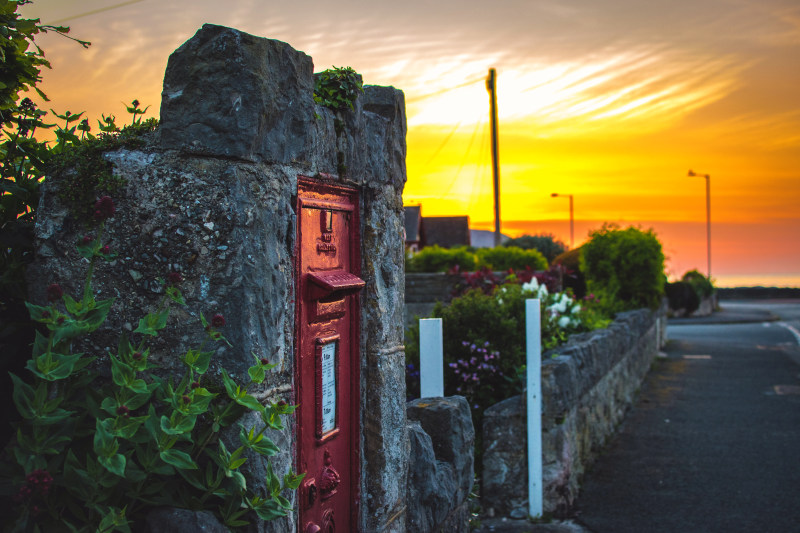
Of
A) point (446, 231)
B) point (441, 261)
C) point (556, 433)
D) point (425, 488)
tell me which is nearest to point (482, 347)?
point (556, 433)

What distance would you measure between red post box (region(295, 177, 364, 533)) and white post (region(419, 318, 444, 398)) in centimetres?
189

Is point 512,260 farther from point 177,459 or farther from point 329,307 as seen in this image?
point 177,459

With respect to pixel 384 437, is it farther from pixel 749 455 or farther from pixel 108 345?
pixel 749 455

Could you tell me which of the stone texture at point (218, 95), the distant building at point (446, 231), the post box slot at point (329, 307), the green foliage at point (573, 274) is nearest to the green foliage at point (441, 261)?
the green foliage at point (573, 274)

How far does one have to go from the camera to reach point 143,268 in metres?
2.56

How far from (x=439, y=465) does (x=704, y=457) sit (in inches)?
190

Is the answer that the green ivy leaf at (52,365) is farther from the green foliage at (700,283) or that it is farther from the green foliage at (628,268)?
the green foliage at (700,283)

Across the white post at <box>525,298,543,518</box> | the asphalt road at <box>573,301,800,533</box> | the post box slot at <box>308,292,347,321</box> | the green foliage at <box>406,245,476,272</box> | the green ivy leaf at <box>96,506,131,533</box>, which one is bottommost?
the asphalt road at <box>573,301,800,533</box>

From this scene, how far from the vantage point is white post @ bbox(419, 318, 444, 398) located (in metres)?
5.28

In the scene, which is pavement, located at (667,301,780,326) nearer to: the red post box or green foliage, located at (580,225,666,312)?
green foliage, located at (580,225,666,312)

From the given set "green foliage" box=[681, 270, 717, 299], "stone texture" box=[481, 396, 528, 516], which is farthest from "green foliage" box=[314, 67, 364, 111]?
"green foliage" box=[681, 270, 717, 299]

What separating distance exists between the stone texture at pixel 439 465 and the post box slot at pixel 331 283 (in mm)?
1247

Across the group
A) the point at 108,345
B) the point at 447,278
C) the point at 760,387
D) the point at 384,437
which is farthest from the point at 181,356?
the point at 760,387

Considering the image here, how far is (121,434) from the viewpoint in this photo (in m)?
2.14
